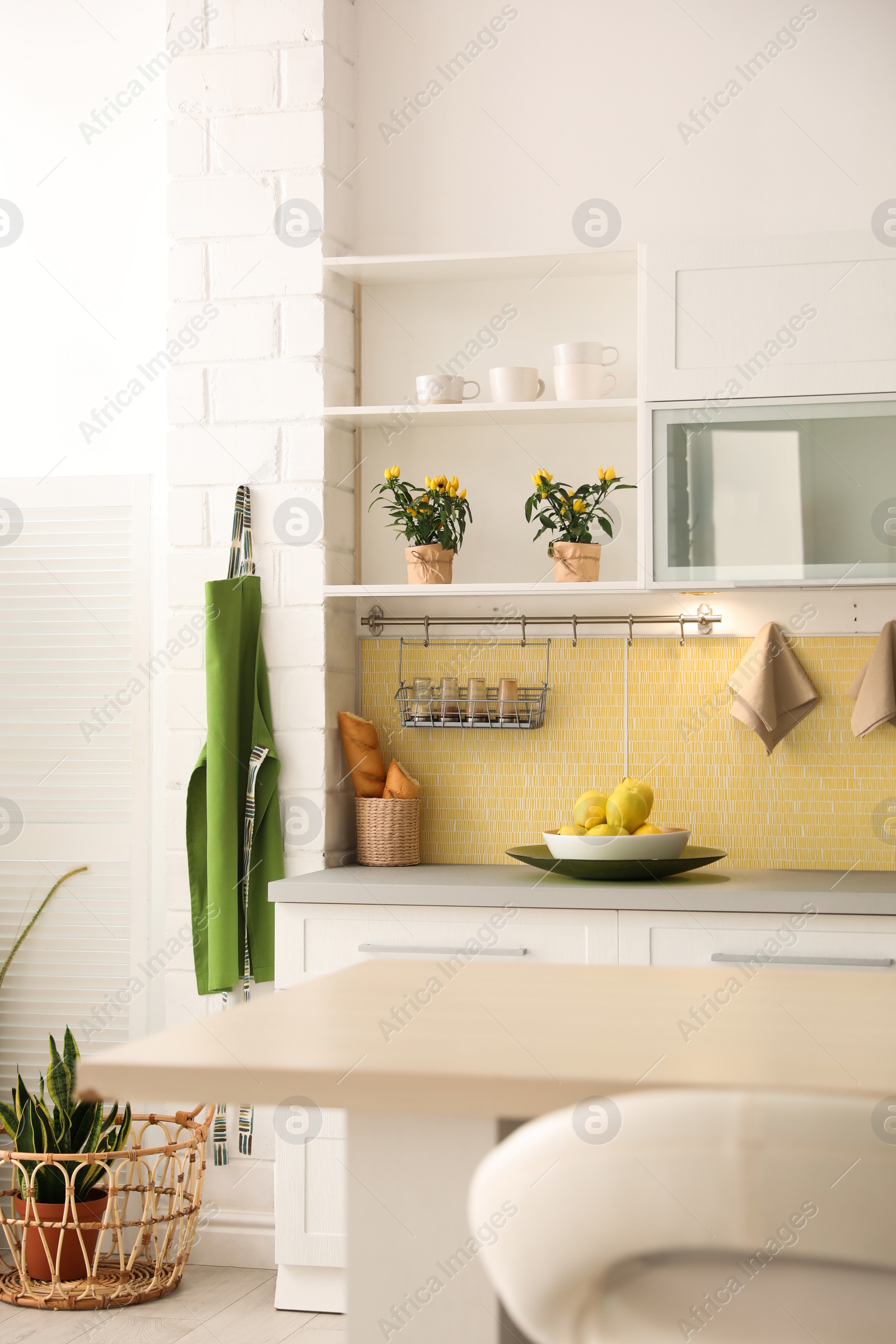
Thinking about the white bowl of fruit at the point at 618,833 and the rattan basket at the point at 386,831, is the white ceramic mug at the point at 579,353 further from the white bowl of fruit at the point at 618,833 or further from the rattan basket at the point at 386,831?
the rattan basket at the point at 386,831

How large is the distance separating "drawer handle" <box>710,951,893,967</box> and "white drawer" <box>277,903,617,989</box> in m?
0.23

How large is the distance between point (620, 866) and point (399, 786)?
0.63 m

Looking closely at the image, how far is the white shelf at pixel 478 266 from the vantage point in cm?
308

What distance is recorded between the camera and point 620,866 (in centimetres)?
271

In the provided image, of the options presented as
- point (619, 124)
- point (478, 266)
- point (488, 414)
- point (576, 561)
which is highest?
point (619, 124)

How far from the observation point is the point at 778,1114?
27.9 inches

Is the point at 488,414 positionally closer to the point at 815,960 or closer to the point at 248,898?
the point at 248,898

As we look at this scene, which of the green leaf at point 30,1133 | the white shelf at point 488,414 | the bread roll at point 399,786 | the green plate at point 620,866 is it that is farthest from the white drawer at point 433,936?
the white shelf at point 488,414

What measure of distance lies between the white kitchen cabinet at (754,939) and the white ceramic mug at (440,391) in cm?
129

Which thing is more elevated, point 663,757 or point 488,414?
point 488,414

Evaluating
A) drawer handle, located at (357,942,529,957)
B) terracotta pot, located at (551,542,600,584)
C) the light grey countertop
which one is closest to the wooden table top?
the light grey countertop

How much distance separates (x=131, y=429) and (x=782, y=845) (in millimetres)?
2000

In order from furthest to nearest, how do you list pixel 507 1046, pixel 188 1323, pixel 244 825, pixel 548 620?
pixel 548 620 → pixel 244 825 → pixel 188 1323 → pixel 507 1046

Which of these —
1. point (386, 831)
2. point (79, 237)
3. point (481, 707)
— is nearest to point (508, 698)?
point (481, 707)
